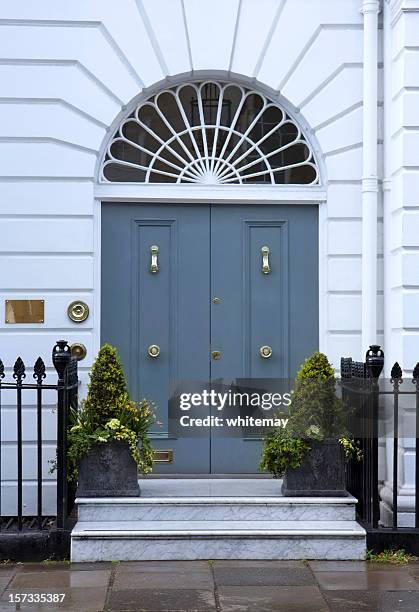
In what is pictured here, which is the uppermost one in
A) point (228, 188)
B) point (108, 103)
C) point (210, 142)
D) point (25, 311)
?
point (108, 103)

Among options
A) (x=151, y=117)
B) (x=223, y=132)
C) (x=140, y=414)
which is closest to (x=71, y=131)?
(x=151, y=117)

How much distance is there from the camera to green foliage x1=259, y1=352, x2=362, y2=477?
7.52 metres

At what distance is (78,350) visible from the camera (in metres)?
8.48

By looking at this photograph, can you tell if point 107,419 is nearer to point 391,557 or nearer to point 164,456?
point 164,456

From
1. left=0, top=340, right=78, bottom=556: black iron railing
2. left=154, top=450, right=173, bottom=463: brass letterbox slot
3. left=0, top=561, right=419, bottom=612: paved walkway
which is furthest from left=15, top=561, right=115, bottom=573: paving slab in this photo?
left=154, top=450, right=173, bottom=463: brass letterbox slot

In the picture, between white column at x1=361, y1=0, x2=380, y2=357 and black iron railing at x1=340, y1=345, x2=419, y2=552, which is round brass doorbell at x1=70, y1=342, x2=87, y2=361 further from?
white column at x1=361, y1=0, x2=380, y2=357

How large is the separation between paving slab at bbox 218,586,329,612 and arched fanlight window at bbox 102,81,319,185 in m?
3.70

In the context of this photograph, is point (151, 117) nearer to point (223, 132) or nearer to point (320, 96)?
point (223, 132)

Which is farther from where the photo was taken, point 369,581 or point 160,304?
point 160,304

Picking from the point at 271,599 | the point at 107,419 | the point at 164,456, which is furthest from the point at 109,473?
the point at 271,599

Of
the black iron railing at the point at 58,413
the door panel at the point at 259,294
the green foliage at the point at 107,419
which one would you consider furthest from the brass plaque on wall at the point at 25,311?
the door panel at the point at 259,294

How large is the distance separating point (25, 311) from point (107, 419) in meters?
1.46

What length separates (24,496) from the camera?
8.42 m

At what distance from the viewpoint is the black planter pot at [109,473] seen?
7.46 meters
